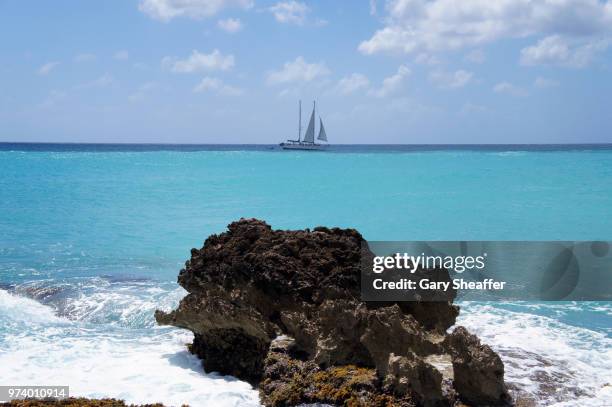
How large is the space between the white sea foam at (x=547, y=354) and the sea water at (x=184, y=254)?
3 cm

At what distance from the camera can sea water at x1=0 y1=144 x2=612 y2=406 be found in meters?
8.03

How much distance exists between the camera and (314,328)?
24.8 feet

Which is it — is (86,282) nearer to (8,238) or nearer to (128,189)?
(8,238)

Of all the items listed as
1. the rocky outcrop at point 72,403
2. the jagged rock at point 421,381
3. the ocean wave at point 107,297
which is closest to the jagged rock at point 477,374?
the jagged rock at point 421,381

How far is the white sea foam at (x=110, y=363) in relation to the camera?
24.2 ft

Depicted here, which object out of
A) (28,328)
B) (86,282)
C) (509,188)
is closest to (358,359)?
(28,328)

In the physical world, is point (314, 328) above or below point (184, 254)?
above

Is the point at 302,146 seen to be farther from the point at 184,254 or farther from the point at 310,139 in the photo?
the point at 184,254

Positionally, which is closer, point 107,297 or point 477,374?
point 477,374

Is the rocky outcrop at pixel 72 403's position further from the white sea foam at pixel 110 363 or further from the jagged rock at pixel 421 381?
the jagged rock at pixel 421 381

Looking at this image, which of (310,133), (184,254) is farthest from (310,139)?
(184,254)

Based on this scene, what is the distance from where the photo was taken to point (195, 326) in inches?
335

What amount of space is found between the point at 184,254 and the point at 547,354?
34.6ft

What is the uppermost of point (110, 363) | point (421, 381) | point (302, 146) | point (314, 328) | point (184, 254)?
point (302, 146)
